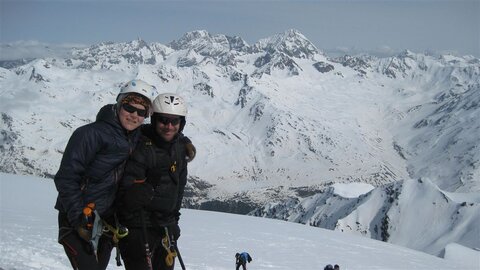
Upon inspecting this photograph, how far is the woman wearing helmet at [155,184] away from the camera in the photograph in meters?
7.42

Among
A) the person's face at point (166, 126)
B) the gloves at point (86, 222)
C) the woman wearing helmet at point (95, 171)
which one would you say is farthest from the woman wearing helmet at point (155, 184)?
the gloves at point (86, 222)

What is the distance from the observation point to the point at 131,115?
Result: 24.2 ft

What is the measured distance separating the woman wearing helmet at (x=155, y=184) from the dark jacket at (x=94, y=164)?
22 centimetres

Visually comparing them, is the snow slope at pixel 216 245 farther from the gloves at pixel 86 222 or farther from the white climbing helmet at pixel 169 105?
the white climbing helmet at pixel 169 105

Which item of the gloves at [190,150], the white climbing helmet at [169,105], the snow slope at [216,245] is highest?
the white climbing helmet at [169,105]

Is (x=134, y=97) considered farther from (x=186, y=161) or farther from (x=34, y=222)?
(x=34, y=222)

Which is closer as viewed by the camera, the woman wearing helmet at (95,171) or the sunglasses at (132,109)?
the woman wearing helmet at (95,171)

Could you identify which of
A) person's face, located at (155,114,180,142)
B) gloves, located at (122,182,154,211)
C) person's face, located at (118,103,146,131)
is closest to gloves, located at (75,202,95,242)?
gloves, located at (122,182,154,211)

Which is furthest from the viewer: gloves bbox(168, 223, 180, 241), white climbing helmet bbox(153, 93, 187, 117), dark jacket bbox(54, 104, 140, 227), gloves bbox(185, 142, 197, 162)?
gloves bbox(168, 223, 180, 241)

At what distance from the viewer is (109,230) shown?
7.66 metres

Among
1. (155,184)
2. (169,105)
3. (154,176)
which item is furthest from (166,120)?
(155,184)

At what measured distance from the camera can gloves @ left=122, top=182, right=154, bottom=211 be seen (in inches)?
289

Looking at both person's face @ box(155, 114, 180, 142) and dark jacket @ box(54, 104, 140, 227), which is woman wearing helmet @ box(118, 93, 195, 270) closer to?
person's face @ box(155, 114, 180, 142)

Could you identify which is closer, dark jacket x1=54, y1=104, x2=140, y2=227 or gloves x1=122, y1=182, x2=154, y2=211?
dark jacket x1=54, y1=104, x2=140, y2=227
